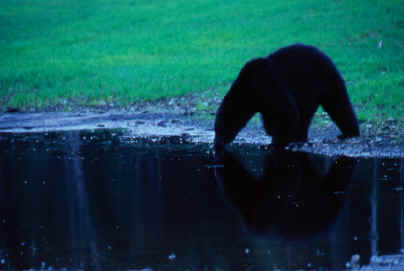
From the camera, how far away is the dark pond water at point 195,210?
590cm

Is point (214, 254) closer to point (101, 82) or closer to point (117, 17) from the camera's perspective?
point (101, 82)

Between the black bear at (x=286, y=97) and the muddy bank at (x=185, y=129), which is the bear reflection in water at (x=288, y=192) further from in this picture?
the muddy bank at (x=185, y=129)

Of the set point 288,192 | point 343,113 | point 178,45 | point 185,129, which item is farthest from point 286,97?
point 178,45

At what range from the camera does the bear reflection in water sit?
6.76m

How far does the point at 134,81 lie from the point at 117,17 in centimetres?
1561

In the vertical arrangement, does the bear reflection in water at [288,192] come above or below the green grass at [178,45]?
above

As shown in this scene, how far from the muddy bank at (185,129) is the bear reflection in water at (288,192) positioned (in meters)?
0.80

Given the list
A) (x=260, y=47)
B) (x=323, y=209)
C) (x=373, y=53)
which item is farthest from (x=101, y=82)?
(x=323, y=209)

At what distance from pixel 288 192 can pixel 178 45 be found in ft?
61.8

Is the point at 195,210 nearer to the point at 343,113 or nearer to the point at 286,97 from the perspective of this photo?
the point at 286,97

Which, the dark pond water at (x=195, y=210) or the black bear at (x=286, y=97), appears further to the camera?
the black bear at (x=286, y=97)

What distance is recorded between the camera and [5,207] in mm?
8008

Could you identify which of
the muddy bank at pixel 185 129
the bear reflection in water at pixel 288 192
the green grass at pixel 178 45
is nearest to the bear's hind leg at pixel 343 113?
the muddy bank at pixel 185 129

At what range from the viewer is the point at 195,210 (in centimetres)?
745
